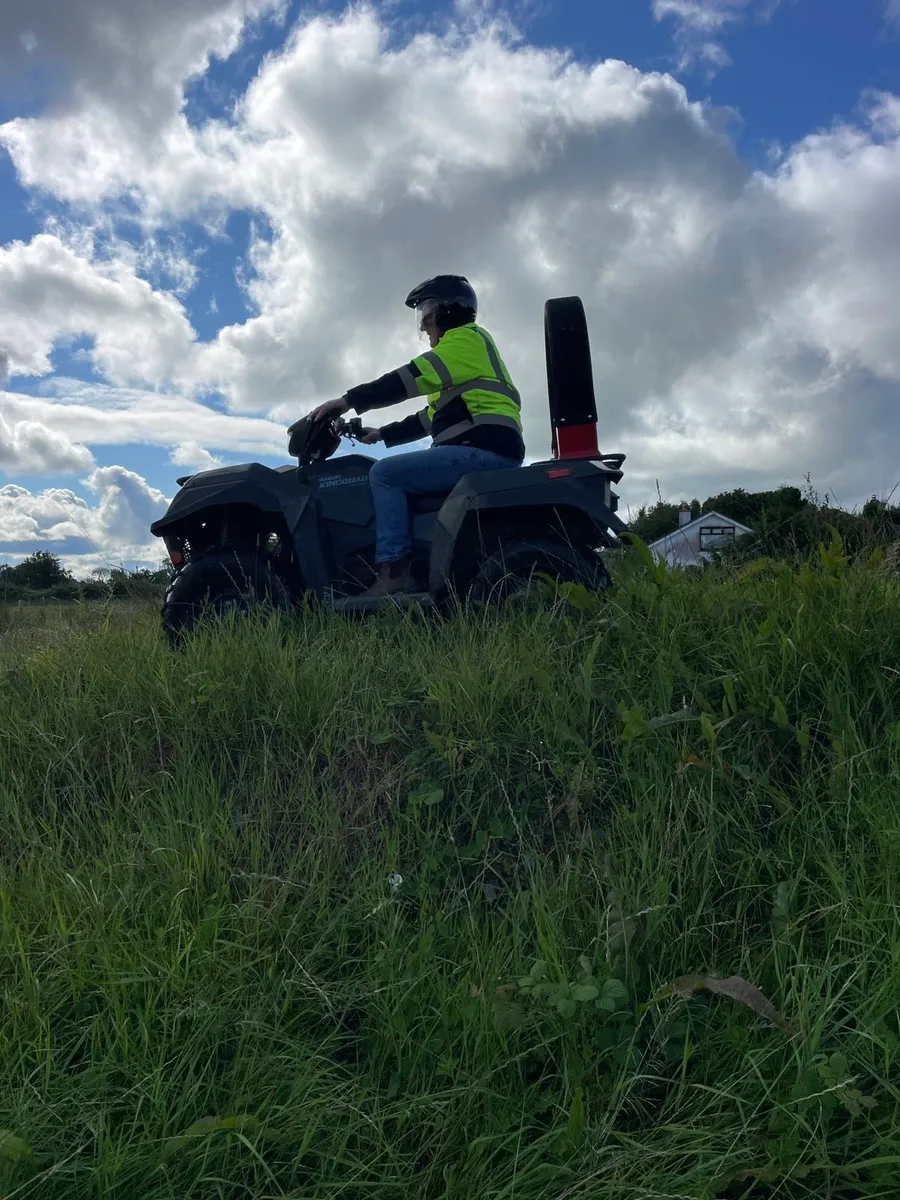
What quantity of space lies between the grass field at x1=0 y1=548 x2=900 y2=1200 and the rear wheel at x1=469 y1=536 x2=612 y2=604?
0.43 m

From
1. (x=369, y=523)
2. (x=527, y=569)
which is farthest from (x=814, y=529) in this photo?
(x=369, y=523)

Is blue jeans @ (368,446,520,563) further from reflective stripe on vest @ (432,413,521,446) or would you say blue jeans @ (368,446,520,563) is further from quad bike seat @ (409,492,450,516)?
reflective stripe on vest @ (432,413,521,446)

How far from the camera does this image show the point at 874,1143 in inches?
76.9

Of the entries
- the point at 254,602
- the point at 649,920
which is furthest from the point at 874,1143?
the point at 254,602

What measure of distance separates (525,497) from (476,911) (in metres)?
2.49

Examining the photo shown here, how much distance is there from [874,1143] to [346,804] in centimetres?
193

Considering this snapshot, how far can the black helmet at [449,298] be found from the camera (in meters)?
5.58

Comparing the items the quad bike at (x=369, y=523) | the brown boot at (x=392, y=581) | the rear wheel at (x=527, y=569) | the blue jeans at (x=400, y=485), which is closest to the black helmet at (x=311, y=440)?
the quad bike at (x=369, y=523)

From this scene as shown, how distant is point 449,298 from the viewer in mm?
5578

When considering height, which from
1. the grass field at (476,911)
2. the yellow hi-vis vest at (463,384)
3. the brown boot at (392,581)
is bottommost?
the grass field at (476,911)

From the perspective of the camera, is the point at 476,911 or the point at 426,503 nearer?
the point at 476,911

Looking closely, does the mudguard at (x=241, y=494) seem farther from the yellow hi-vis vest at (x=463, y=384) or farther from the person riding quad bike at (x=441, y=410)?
the yellow hi-vis vest at (x=463, y=384)

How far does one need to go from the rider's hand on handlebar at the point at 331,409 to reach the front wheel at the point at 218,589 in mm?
924

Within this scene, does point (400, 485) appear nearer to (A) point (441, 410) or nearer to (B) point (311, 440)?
(A) point (441, 410)
